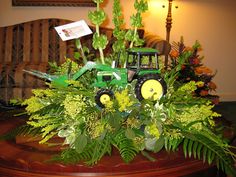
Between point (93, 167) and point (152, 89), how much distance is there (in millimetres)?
349

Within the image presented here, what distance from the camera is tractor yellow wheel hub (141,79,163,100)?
105 centimetres

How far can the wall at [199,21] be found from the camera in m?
3.33

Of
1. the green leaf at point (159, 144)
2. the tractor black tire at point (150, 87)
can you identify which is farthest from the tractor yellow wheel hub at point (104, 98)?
the green leaf at point (159, 144)

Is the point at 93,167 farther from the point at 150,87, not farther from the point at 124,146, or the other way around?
the point at 150,87

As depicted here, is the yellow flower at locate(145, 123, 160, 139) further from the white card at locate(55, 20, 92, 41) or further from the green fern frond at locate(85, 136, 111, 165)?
the white card at locate(55, 20, 92, 41)

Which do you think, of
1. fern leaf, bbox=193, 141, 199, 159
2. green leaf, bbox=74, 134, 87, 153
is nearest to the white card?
green leaf, bbox=74, 134, 87, 153

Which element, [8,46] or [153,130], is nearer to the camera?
[153,130]

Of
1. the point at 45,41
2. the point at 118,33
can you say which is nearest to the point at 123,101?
the point at 118,33

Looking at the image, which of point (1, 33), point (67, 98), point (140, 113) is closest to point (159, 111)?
point (140, 113)

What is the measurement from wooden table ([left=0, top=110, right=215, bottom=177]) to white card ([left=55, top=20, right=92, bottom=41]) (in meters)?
0.42

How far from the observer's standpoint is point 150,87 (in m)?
1.06

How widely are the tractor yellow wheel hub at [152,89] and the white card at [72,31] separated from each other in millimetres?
296

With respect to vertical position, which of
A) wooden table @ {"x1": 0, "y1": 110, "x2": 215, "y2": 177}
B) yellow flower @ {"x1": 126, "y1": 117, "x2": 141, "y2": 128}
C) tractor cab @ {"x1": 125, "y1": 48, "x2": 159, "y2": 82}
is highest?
tractor cab @ {"x1": 125, "y1": 48, "x2": 159, "y2": 82}

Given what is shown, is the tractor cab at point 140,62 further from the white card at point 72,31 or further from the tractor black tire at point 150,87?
the white card at point 72,31
